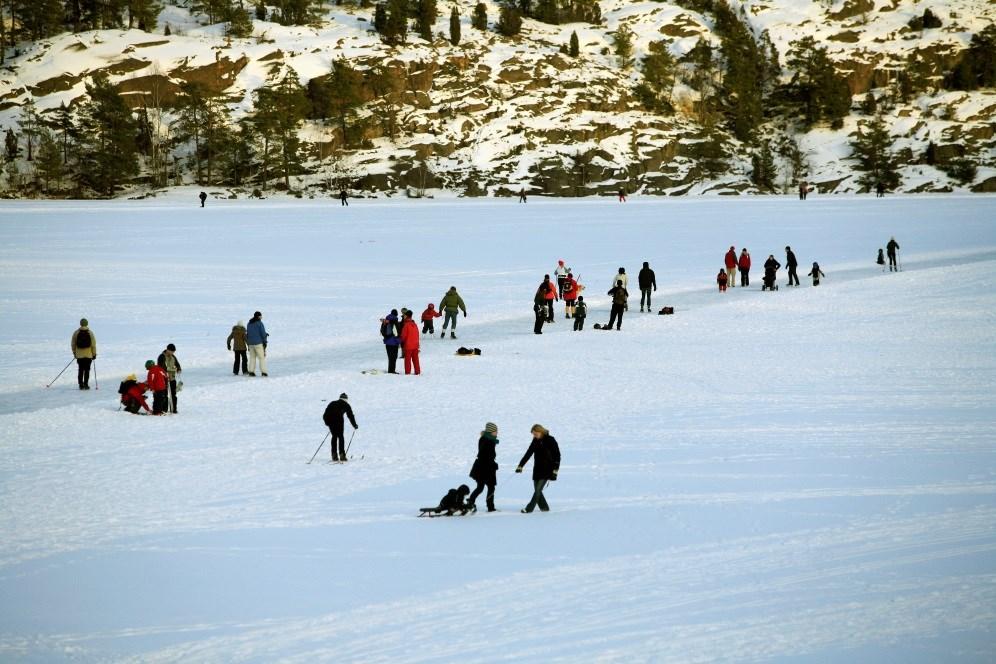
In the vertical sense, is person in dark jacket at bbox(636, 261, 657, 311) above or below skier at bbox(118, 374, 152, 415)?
above

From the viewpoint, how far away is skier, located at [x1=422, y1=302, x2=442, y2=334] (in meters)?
22.9

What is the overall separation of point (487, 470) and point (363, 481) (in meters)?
2.13

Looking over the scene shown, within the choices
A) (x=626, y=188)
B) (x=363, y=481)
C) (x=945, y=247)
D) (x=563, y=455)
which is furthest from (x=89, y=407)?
(x=626, y=188)

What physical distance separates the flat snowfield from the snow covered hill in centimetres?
4899

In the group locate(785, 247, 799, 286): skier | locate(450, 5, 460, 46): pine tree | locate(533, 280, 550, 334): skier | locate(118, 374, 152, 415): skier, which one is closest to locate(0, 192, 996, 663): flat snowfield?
locate(118, 374, 152, 415): skier

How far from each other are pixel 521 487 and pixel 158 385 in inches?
293

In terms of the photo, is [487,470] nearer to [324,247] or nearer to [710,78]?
[324,247]

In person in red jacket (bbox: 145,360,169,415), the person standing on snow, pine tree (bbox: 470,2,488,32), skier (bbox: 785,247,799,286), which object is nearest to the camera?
person in red jacket (bbox: 145,360,169,415)

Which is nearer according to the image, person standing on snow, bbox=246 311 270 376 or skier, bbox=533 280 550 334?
person standing on snow, bbox=246 311 270 376

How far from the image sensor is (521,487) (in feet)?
36.4

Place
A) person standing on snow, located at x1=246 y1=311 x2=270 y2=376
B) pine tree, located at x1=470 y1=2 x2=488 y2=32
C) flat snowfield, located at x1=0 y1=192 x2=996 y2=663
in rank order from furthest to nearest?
pine tree, located at x1=470 y1=2 x2=488 y2=32, person standing on snow, located at x1=246 y1=311 x2=270 y2=376, flat snowfield, located at x1=0 y1=192 x2=996 y2=663

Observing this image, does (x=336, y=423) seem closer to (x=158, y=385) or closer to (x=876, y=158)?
(x=158, y=385)

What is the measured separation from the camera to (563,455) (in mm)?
12055

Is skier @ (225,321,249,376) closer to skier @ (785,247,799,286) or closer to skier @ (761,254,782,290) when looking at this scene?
skier @ (761,254,782,290)
